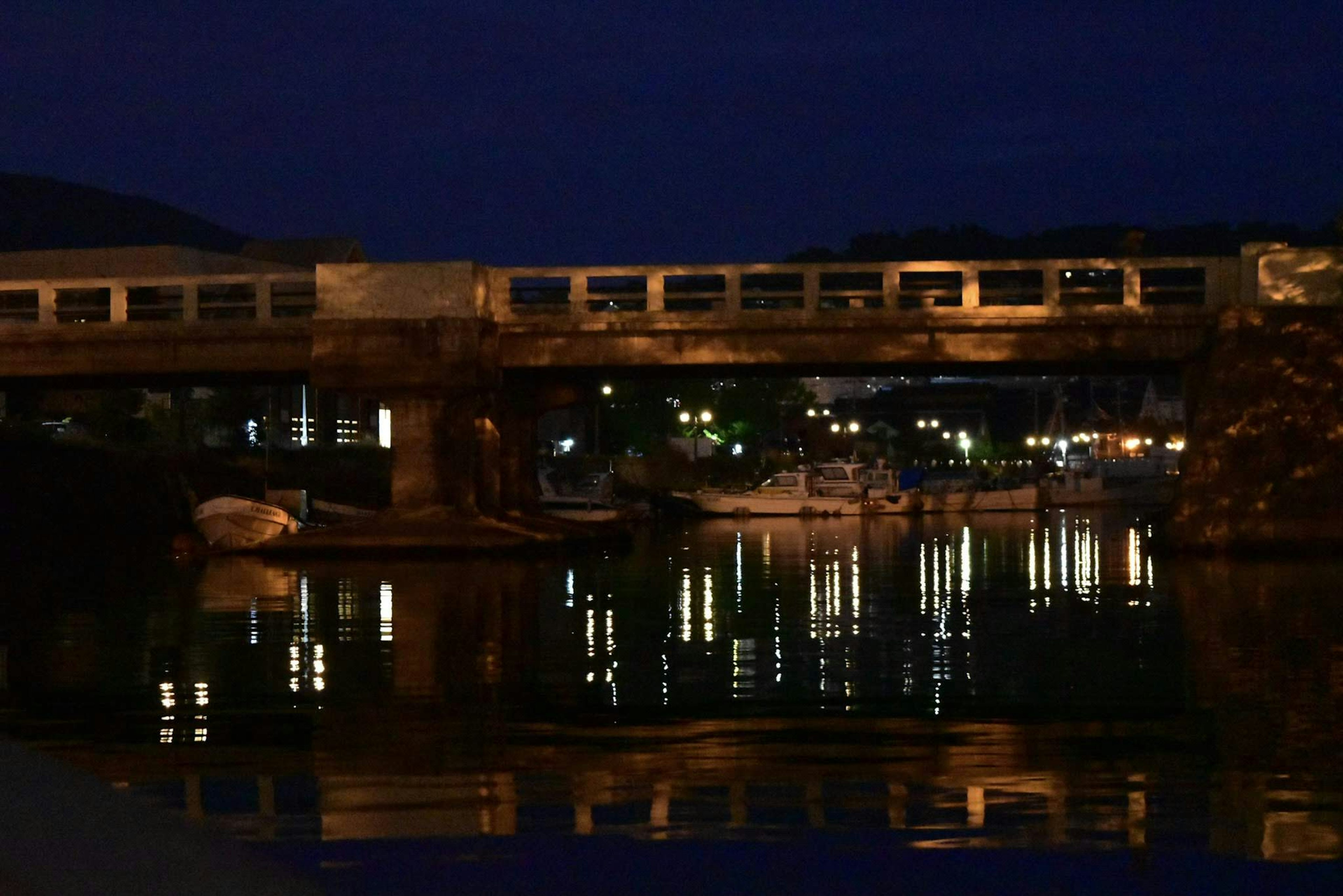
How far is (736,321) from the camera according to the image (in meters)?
38.3

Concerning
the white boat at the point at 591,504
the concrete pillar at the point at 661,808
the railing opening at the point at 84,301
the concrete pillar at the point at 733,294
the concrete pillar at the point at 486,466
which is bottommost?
the concrete pillar at the point at 661,808

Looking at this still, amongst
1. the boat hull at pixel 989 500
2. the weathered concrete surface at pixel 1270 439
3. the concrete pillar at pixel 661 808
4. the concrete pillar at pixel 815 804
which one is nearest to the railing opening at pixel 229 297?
the weathered concrete surface at pixel 1270 439

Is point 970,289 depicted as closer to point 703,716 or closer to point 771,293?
point 771,293

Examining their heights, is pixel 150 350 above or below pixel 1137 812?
above

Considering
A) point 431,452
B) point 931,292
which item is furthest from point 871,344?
point 431,452

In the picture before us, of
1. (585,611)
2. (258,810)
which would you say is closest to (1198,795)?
(258,810)

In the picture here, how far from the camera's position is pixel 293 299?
134 ft

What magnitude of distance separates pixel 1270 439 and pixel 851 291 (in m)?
8.98

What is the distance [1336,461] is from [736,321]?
476 inches

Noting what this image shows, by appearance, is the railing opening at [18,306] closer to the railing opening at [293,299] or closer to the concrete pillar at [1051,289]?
the railing opening at [293,299]

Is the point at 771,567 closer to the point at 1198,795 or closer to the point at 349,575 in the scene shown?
the point at 349,575

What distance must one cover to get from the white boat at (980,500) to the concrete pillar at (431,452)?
42.3m

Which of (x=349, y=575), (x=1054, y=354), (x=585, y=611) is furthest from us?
(x=1054, y=354)

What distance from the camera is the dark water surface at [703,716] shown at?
9.79 metres
